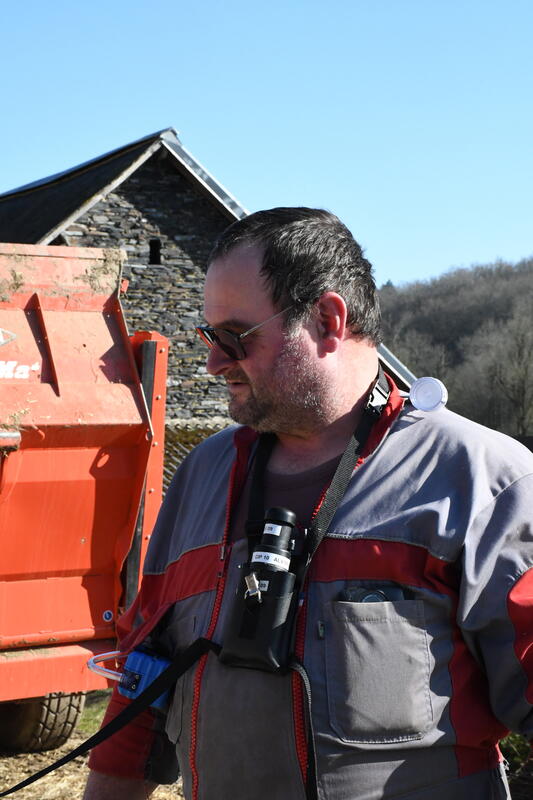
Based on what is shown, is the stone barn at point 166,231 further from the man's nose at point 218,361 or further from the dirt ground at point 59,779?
the man's nose at point 218,361

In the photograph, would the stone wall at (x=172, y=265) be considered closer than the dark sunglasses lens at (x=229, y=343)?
No

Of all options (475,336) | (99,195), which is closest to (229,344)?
(99,195)

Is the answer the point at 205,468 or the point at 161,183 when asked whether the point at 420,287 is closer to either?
the point at 161,183

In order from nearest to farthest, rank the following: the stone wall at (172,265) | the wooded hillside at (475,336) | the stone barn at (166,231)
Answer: the stone barn at (166,231) < the stone wall at (172,265) < the wooded hillside at (475,336)

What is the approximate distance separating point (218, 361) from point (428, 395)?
1.45ft

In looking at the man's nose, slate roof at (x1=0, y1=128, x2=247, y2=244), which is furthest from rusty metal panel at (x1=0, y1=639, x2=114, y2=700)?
slate roof at (x1=0, y1=128, x2=247, y2=244)

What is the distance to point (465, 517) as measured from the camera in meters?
1.77

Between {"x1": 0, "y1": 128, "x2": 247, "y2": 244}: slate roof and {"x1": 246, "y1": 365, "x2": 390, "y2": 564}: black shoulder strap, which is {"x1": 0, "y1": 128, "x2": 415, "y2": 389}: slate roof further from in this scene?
{"x1": 246, "y1": 365, "x2": 390, "y2": 564}: black shoulder strap

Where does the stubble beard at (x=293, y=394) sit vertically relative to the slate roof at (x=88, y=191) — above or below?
below

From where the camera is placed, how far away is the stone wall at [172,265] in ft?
49.8

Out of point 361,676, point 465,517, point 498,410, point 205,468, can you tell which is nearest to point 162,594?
point 205,468

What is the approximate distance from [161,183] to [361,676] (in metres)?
14.1

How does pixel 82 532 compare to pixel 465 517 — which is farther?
pixel 82 532

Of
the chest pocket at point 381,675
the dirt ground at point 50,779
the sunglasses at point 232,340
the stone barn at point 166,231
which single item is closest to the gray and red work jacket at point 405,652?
the chest pocket at point 381,675
